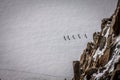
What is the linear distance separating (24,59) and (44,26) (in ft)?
17.9

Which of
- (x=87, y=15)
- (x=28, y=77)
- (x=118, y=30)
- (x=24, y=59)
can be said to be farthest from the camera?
(x=87, y=15)

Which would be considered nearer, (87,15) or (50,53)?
(50,53)

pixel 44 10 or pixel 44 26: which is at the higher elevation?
pixel 44 10

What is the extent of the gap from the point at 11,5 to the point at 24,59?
8254 mm

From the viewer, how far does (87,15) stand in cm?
2525

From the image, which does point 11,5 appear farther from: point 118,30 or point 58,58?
point 118,30

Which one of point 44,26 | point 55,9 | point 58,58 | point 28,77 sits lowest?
point 28,77

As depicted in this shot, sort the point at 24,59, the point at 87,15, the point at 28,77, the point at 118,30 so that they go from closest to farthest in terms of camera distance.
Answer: the point at 118,30, the point at 28,77, the point at 24,59, the point at 87,15

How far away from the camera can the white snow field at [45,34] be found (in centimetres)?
2189

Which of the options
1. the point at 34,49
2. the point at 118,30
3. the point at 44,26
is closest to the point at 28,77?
the point at 34,49

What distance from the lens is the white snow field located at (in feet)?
71.8

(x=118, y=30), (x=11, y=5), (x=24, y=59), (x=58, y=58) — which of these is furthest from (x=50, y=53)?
(x=118, y=30)

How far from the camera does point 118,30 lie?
32.4 feet

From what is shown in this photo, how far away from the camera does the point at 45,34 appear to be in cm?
2492
